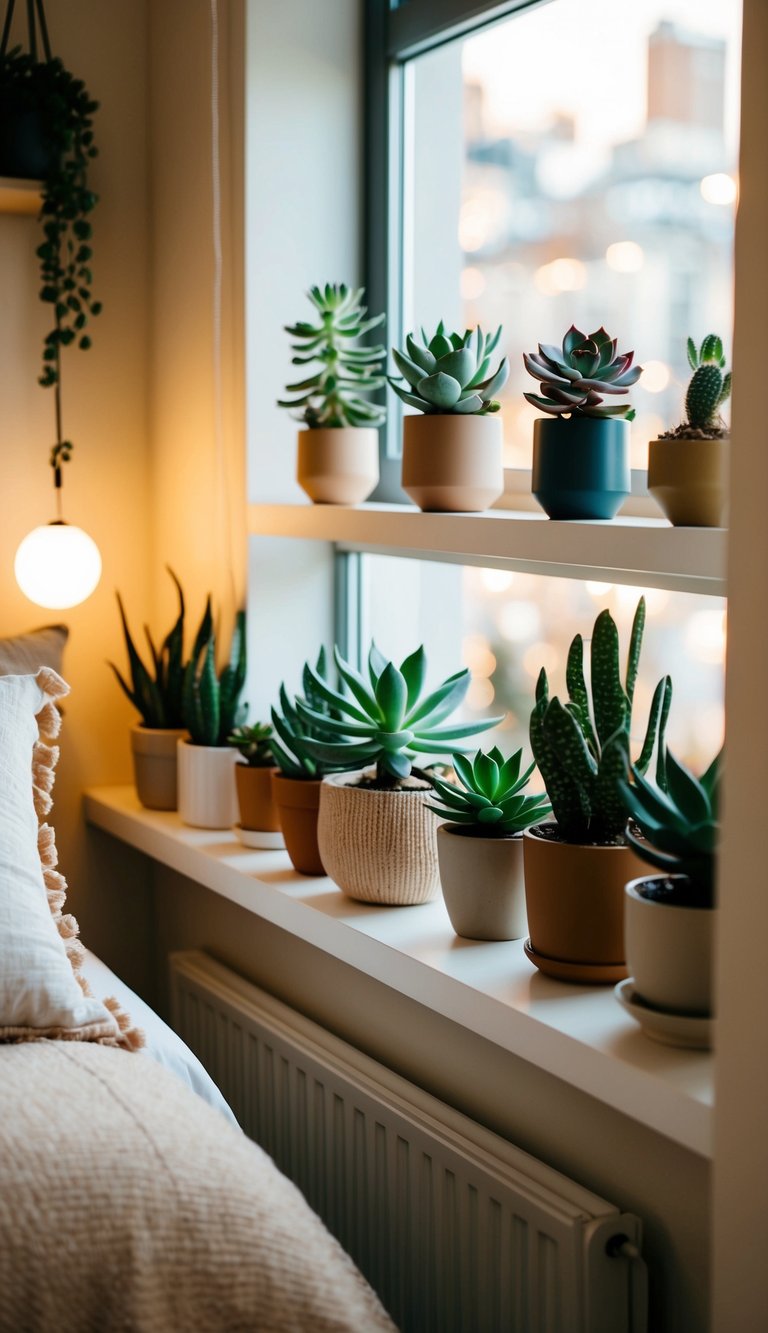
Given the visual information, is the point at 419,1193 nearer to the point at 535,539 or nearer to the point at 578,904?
the point at 578,904

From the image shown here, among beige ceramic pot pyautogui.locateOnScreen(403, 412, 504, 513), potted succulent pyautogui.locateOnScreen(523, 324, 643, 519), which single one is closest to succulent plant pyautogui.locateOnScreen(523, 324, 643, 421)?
potted succulent pyautogui.locateOnScreen(523, 324, 643, 519)

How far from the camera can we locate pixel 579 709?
4.51 feet

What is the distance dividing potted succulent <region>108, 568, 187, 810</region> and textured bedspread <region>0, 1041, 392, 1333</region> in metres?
0.95

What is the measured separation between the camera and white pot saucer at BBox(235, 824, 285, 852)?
74.3 inches

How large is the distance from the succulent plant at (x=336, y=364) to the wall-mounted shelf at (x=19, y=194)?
0.47 m

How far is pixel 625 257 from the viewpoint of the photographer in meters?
1.58

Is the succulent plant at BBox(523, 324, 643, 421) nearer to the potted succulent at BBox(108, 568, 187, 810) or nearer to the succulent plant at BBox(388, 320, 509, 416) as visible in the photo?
the succulent plant at BBox(388, 320, 509, 416)

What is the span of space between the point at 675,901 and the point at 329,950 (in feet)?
1.82

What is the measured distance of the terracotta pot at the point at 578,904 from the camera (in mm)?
1282

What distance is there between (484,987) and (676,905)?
0.88 feet

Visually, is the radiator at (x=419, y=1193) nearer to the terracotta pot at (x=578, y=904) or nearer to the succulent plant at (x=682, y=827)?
the terracotta pot at (x=578, y=904)

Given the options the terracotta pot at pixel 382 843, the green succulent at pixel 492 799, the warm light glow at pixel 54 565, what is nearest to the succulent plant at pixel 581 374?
the green succulent at pixel 492 799

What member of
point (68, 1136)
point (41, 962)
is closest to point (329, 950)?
point (41, 962)

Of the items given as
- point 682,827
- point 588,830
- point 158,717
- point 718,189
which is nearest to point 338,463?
point 158,717
